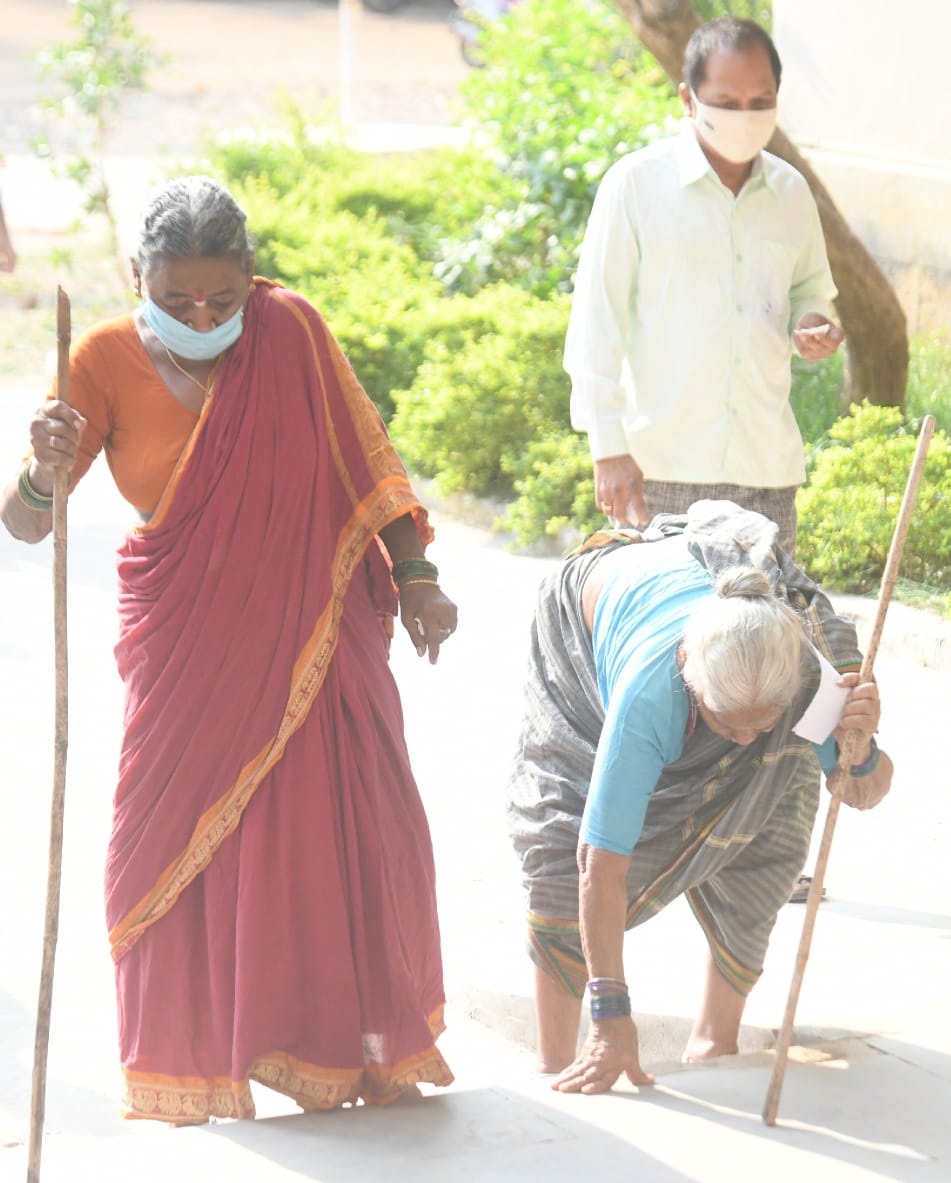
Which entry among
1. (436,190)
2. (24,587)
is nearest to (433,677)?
(24,587)

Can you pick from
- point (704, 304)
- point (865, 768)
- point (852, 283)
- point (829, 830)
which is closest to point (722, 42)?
point (704, 304)

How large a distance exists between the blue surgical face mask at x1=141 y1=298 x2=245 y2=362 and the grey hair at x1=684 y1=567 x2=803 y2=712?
100 centimetres

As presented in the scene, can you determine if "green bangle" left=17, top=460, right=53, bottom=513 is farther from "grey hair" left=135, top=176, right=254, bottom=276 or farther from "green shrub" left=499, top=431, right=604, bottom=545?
"green shrub" left=499, top=431, right=604, bottom=545

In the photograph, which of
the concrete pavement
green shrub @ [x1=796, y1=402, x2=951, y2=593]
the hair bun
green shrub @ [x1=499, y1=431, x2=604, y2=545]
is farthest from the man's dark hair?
green shrub @ [x1=499, y1=431, x2=604, y2=545]

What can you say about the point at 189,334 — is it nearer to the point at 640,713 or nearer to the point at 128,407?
the point at 128,407

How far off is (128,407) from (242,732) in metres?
0.64

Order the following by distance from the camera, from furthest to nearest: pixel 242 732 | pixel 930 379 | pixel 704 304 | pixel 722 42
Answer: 1. pixel 930 379
2. pixel 704 304
3. pixel 722 42
4. pixel 242 732

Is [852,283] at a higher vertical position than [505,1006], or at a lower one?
higher

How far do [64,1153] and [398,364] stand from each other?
21.1ft

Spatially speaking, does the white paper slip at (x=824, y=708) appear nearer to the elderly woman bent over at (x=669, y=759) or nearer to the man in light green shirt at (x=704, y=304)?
the elderly woman bent over at (x=669, y=759)

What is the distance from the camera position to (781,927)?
4.64 meters

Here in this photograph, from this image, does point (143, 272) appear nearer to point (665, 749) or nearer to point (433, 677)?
point (665, 749)

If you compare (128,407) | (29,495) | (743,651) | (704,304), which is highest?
(704,304)

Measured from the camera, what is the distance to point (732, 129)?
4.80 meters
